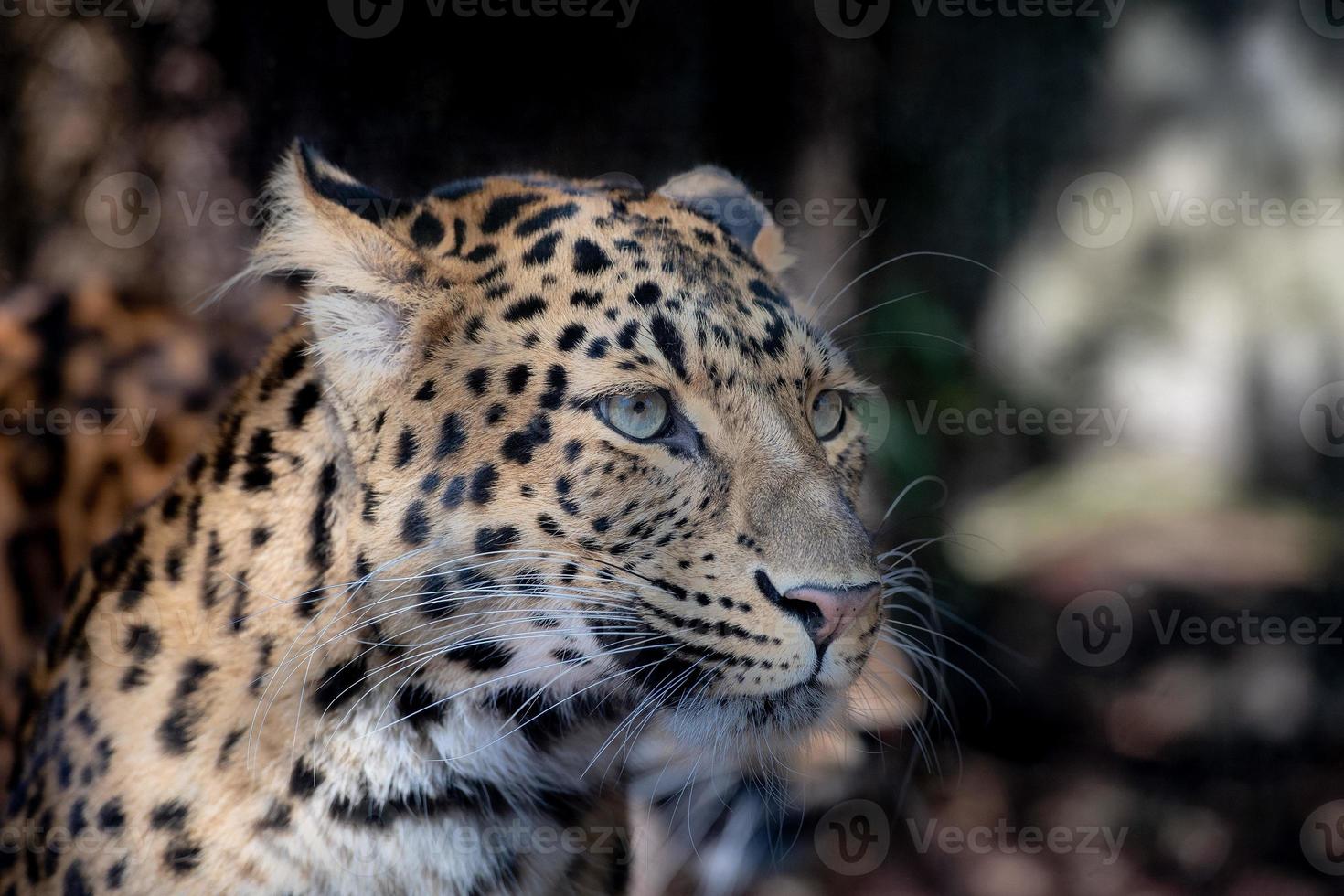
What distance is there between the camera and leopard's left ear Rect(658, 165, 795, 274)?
3.48 metres

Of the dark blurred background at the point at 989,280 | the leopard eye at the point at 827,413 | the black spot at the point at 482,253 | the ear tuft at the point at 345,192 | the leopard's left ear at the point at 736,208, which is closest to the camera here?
the ear tuft at the point at 345,192

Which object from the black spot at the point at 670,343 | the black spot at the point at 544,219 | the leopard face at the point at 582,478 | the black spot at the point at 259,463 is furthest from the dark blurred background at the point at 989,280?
the black spot at the point at 670,343

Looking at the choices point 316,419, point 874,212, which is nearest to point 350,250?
point 316,419

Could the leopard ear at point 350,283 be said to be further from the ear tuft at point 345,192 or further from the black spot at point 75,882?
the black spot at point 75,882

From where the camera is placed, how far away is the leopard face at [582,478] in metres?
2.58

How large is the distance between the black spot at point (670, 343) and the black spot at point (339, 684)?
3.05 ft

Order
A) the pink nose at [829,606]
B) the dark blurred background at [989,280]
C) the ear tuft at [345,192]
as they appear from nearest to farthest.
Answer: the pink nose at [829,606] → the ear tuft at [345,192] → the dark blurred background at [989,280]

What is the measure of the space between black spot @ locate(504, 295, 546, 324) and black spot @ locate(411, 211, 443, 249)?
0.30 meters

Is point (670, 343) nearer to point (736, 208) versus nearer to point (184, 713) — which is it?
point (736, 208)

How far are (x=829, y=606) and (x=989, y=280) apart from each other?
4908 millimetres

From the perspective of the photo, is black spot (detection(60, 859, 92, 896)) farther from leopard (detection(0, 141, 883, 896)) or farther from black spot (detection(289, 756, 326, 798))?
black spot (detection(289, 756, 326, 798))

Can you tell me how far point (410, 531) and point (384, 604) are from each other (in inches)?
6.7

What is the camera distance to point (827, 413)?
3.15 metres

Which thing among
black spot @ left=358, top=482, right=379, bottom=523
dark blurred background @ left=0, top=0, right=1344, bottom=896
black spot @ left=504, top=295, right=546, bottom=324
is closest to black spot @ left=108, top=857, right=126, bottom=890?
black spot @ left=358, top=482, right=379, bottom=523
